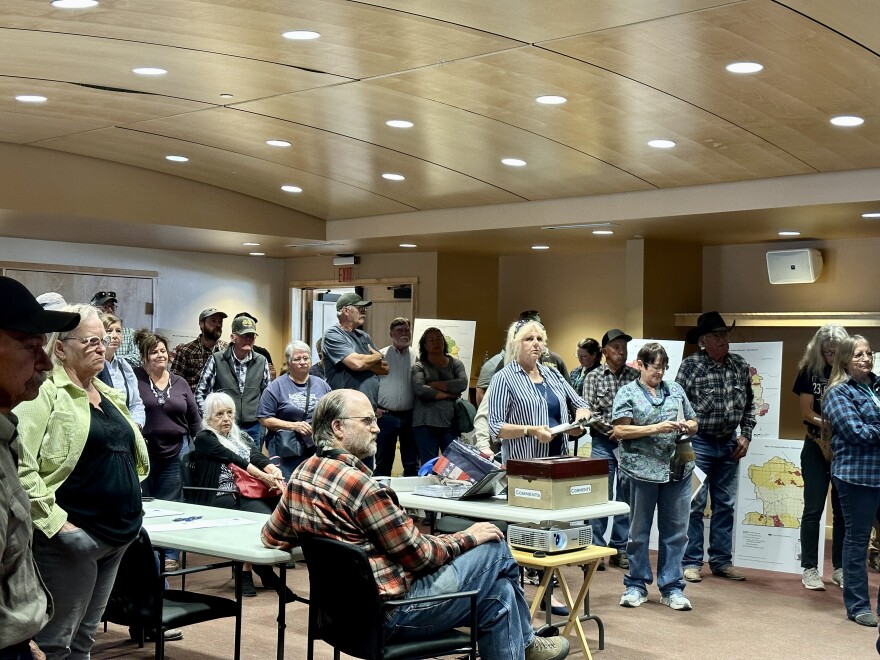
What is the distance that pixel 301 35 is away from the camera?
18.0ft

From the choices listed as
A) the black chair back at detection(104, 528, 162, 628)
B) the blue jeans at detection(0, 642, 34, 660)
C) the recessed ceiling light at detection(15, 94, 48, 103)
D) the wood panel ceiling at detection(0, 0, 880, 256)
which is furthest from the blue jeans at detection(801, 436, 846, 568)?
the blue jeans at detection(0, 642, 34, 660)

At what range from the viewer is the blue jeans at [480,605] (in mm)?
3912

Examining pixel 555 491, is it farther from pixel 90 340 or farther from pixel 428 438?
pixel 428 438

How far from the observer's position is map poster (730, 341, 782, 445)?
7836mm

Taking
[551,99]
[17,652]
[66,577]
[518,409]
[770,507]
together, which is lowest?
[770,507]

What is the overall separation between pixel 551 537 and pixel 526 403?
1321 mm

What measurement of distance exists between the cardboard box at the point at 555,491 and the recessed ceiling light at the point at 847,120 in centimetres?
258

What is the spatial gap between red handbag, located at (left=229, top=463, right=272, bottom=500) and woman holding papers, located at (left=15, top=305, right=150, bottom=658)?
7.51ft

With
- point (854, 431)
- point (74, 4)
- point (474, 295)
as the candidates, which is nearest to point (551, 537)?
point (854, 431)

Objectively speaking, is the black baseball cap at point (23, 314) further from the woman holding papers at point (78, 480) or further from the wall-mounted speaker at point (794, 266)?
the wall-mounted speaker at point (794, 266)

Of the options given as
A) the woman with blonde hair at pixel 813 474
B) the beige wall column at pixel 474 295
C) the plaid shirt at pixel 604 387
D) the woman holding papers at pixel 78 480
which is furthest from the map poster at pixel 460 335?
the woman holding papers at pixel 78 480

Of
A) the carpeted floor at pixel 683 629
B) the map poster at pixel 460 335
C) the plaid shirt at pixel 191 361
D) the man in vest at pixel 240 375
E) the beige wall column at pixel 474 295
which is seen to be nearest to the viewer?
the carpeted floor at pixel 683 629

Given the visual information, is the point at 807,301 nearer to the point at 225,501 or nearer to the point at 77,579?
the point at 225,501

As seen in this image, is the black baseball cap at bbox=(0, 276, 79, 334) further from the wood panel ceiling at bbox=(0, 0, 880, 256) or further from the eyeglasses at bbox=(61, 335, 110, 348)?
the wood panel ceiling at bbox=(0, 0, 880, 256)
